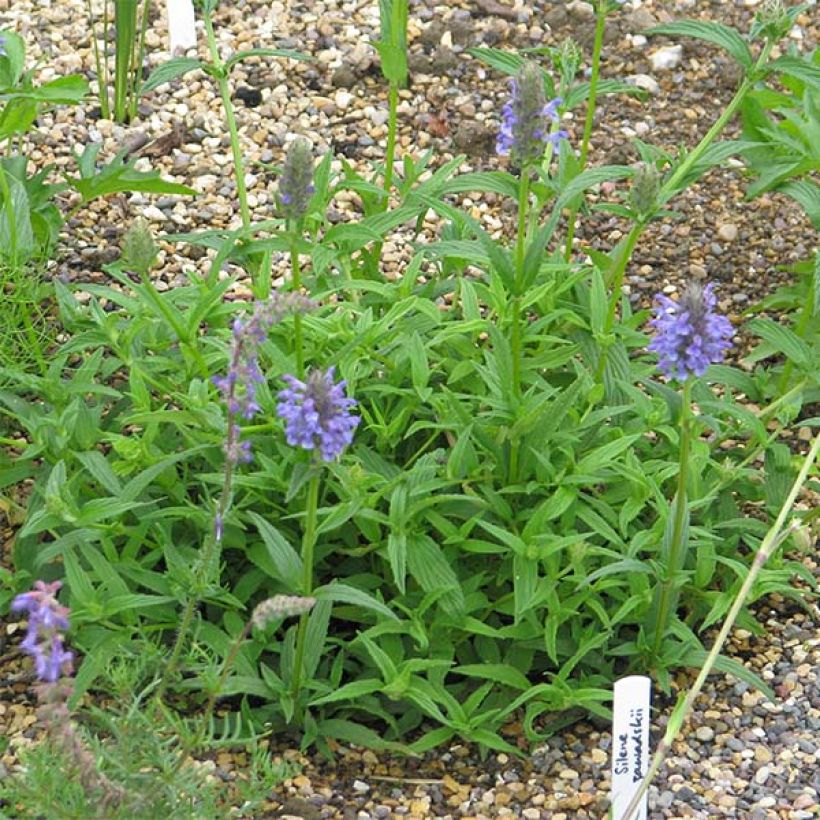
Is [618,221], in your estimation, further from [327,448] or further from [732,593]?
[327,448]

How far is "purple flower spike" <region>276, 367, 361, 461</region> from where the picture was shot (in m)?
2.46

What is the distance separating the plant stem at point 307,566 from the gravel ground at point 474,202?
0.76 feet

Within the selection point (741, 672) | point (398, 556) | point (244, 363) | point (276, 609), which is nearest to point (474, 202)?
point (398, 556)

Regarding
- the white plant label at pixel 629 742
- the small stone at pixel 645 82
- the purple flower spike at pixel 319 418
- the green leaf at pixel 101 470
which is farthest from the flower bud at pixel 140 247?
the small stone at pixel 645 82

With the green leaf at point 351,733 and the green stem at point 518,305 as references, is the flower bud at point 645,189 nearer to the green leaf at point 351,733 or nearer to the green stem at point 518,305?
the green stem at point 518,305

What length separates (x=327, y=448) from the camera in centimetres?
251

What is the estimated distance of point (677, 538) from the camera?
123 inches

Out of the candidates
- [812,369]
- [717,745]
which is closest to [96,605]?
[717,745]

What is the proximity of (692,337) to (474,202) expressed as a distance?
216cm

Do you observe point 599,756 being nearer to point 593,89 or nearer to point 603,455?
point 603,455

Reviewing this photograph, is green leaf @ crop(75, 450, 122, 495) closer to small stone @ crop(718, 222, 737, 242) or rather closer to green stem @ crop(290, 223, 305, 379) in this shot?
green stem @ crop(290, 223, 305, 379)

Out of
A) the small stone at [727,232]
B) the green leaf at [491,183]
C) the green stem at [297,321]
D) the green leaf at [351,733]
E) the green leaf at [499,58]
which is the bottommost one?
the green leaf at [351,733]

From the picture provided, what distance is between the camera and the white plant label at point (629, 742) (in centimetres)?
280

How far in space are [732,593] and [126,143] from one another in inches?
101
